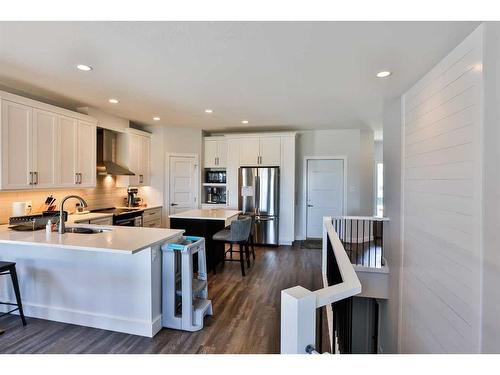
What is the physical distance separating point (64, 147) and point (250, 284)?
10.5ft

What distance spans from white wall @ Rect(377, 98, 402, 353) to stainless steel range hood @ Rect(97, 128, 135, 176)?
430 centimetres

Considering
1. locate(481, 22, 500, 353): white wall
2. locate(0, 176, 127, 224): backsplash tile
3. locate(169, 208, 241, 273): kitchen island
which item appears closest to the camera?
locate(481, 22, 500, 353): white wall

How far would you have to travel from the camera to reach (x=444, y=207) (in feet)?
7.84

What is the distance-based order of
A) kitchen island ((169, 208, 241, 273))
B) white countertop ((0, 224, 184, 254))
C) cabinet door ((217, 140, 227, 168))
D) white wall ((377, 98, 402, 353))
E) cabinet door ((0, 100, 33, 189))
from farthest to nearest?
1. cabinet door ((217, 140, 227, 168))
2. kitchen island ((169, 208, 241, 273))
3. white wall ((377, 98, 402, 353))
4. cabinet door ((0, 100, 33, 189))
5. white countertop ((0, 224, 184, 254))

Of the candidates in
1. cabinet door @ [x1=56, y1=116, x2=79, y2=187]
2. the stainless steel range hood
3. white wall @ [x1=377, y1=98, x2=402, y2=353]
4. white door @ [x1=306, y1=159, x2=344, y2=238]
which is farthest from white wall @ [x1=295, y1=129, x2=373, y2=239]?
cabinet door @ [x1=56, y1=116, x2=79, y2=187]

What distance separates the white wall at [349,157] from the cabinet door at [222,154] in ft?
5.37

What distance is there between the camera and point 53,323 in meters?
2.55

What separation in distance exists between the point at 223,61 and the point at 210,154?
376 cm

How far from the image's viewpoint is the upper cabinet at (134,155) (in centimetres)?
505

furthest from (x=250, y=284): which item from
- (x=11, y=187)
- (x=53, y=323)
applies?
(x=11, y=187)

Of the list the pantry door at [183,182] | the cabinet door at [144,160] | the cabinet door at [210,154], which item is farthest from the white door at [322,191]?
the cabinet door at [144,160]

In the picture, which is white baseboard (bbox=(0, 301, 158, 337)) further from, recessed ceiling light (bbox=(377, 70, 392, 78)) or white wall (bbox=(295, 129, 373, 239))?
white wall (bbox=(295, 129, 373, 239))

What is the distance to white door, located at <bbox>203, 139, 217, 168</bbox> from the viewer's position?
617cm
